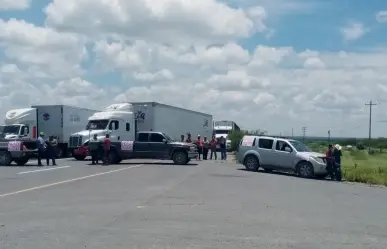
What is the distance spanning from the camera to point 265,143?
90.4 feet

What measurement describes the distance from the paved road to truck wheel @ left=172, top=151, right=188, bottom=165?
425 inches

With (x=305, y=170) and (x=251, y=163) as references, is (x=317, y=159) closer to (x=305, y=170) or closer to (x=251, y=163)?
(x=305, y=170)

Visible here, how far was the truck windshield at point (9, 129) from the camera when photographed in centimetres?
3731

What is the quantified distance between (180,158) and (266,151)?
5.88 m

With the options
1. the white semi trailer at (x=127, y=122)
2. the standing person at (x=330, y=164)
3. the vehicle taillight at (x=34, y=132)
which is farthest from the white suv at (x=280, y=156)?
the vehicle taillight at (x=34, y=132)

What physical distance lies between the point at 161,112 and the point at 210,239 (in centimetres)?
3030

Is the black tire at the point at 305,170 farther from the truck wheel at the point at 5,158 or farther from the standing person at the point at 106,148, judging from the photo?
the truck wheel at the point at 5,158

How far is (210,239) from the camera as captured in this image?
905 cm

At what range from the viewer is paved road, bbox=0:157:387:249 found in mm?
8945

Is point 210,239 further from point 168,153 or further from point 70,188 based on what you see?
point 168,153

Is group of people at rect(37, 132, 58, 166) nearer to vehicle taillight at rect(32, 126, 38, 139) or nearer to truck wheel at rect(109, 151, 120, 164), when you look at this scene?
truck wheel at rect(109, 151, 120, 164)

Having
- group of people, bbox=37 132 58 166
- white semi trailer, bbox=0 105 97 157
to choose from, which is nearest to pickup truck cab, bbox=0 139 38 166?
group of people, bbox=37 132 58 166

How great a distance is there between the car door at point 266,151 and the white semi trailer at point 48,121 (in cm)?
1820

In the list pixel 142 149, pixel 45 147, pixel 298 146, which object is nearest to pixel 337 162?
pixel 298 146
